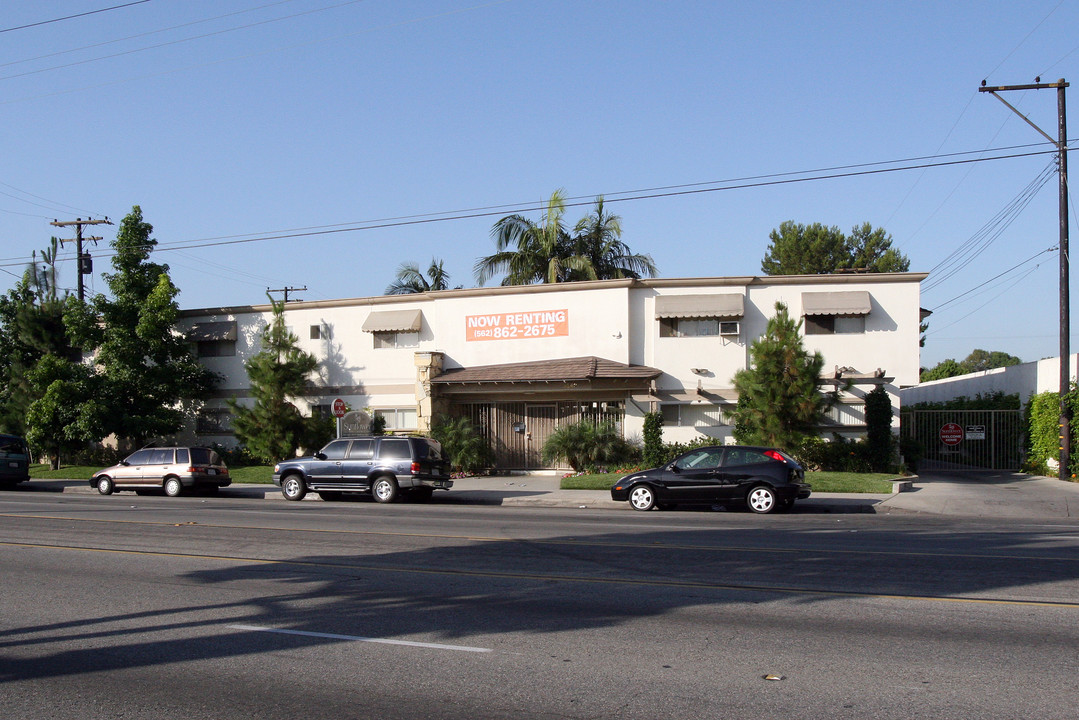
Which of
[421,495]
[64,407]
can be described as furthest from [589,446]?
[64,407]

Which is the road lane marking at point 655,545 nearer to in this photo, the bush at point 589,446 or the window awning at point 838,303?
the bush at point 589,446

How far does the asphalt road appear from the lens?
227 inches

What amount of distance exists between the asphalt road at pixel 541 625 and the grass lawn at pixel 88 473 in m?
13.6

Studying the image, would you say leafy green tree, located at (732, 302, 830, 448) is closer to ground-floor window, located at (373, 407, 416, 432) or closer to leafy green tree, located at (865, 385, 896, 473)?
leafy green tree, located at (865, 385, 896, 473)

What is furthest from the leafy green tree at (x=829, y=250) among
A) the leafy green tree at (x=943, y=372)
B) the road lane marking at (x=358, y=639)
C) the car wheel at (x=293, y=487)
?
the road lane marking at (x=358, y=639)

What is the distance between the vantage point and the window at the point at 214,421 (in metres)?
33.1

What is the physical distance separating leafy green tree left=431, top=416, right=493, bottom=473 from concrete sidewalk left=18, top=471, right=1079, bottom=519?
0.66 meters

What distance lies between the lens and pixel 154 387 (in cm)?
3189

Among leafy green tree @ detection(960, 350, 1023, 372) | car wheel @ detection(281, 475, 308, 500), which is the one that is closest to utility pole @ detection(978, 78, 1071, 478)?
car wheel @ detection(281, 475, 308, 500)

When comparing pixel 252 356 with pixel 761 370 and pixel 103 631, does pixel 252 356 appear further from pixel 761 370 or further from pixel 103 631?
pixel 103 631

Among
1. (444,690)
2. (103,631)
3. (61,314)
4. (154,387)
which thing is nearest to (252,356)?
(154,387)

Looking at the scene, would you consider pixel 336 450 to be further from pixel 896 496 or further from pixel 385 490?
pixel 896 496

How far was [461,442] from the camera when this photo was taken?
28.2 meters

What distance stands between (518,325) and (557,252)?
10.1m
